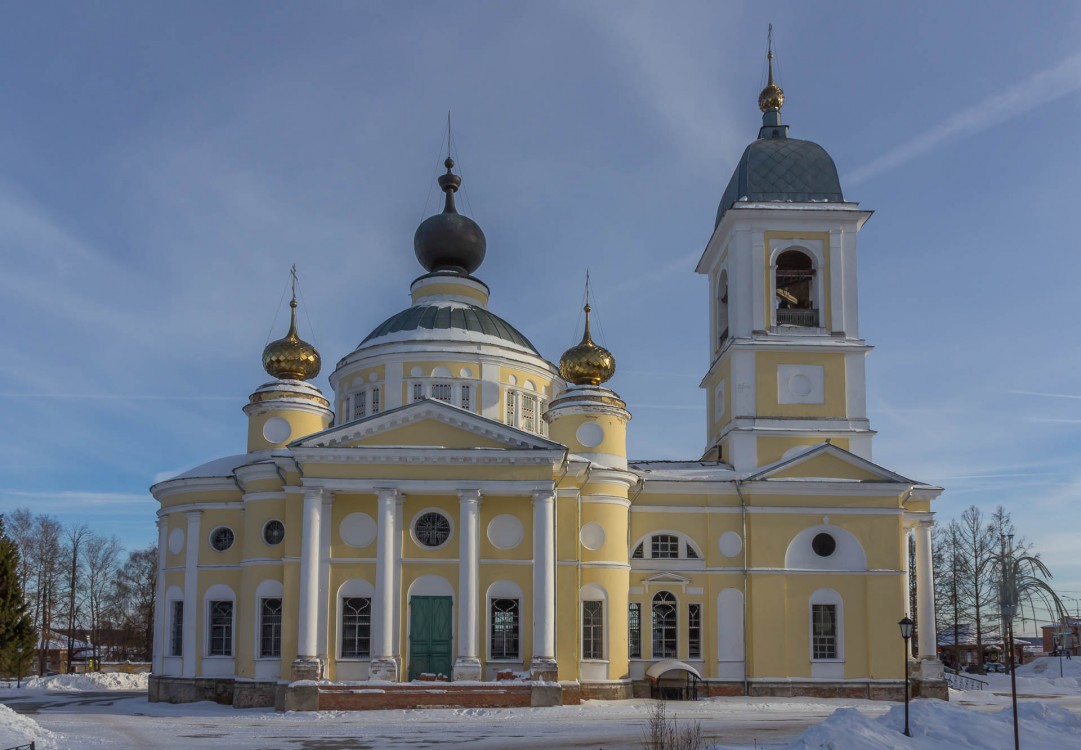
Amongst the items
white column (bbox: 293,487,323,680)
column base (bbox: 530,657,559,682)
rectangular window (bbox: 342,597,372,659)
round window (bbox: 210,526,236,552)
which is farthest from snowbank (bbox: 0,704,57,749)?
round window (bbox: 210,526,236,552)

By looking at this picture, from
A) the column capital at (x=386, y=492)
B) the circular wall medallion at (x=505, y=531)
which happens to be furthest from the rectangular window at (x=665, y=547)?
the column capital at (x=386, y=492)

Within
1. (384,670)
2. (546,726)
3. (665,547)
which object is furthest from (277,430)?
(546,726)

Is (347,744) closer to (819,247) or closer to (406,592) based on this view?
(406,592)

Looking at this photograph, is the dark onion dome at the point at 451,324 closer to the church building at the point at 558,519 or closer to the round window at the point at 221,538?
the church building at the point at 558,519

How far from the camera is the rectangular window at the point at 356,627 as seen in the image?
2653cm

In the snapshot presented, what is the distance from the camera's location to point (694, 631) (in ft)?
97.2

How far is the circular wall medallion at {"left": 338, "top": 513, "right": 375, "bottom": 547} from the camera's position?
2672cm

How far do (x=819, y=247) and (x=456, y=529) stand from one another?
510 inches

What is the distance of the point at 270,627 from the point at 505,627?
556 centimetres

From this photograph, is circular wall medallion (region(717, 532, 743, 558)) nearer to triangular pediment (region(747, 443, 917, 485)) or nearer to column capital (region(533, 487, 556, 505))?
triangular pediment (region(747, 443, 917, 485))

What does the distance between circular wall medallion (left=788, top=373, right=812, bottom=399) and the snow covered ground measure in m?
8.08

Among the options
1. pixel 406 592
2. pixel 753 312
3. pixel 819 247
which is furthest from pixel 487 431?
pixel 819 247

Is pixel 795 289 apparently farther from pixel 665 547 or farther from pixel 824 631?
pixel 824 631

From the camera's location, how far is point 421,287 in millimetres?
35312
